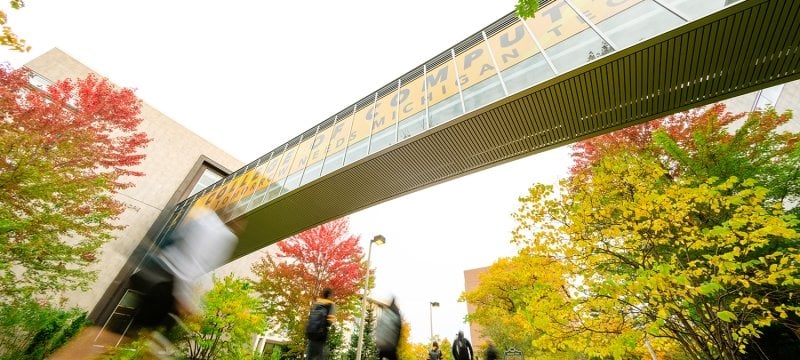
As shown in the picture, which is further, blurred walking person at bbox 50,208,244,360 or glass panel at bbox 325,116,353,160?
glass panel at bbox 325,116,353,160

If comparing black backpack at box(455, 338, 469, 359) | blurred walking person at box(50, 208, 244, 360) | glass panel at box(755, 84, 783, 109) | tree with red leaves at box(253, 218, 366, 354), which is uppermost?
glass panel at box(755, 84, 783, 109)

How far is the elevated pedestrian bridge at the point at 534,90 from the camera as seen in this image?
4.36m

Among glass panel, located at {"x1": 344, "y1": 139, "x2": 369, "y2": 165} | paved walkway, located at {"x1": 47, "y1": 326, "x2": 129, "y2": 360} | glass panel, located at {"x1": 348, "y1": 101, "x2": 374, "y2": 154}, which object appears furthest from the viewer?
glass panel, located at {"x1": 348, "y1": 101, "x2": 374, "y2": 154}

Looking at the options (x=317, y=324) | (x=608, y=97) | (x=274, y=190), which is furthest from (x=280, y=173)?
(x=608, y=97)

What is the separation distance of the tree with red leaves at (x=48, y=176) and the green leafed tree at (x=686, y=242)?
12.2 metres

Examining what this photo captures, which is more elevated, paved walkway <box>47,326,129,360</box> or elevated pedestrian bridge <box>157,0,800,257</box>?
elevated pedestrian bridge <box>157,0,800,257</box>

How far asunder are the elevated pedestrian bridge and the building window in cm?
721

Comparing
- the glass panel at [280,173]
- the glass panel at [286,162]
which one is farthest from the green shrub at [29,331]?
the glass panel at [286,162]

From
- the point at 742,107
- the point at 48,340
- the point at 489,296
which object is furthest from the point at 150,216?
the point at 742,107

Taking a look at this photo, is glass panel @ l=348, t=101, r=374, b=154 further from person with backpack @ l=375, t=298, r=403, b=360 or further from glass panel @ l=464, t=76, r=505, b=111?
person with backpack @ l=375, t=298, r=403, b=360

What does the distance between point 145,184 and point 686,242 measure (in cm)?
1978

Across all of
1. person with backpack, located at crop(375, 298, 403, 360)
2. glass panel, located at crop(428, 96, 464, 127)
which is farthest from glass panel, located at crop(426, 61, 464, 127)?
person with backpack, located at crop(375, 298, 403, 360)

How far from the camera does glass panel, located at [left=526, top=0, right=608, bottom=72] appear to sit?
526 centimetres

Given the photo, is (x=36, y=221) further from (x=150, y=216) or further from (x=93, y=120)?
(x=150, y=216)
